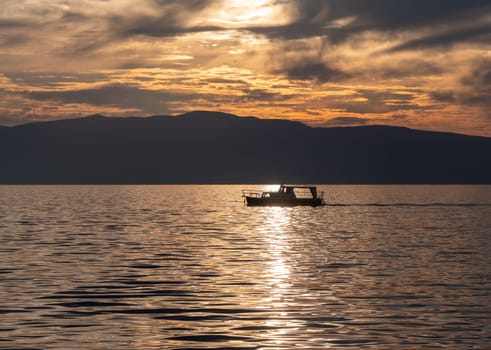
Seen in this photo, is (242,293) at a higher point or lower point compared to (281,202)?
lower

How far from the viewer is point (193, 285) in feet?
133

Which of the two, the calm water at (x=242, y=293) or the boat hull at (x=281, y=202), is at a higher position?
the boat hull at (x=281, y=202)

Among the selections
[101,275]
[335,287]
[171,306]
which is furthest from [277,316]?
[101,275]

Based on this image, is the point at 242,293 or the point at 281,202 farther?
the point at 281,202

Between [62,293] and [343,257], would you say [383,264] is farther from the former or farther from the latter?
[62,293]

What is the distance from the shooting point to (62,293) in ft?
121

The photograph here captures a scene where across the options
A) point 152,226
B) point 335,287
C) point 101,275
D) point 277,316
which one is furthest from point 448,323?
point 152,226

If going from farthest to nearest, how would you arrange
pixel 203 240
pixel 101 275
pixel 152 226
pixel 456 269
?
pixel 152 226, pixel 203 240, pixel 456 269, pixel 101 275

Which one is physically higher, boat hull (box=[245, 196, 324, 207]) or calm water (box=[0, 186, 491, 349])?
boat hull (box=[245, 196, 324, 207])

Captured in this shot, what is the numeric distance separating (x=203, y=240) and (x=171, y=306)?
36754 mm

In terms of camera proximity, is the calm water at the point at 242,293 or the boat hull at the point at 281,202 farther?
the boat hull at the point at 281,202

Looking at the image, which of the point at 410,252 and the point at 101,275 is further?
the point at 410,252

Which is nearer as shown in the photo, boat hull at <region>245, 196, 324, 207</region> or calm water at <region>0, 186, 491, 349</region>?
calm water at <region>0, 186, 491, 349</region>

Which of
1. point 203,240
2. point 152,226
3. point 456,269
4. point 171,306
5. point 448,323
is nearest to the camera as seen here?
point 448,323
